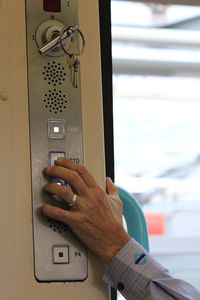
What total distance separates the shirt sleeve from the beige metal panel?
0.07 m

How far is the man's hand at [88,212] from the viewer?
830 millimetres

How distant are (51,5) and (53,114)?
8.0 inches

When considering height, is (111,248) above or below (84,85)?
below

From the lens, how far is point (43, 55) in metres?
0.88

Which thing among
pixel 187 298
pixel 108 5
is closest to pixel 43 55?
pixel 108 5

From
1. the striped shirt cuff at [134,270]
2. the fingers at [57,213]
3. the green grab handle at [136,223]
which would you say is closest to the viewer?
the fingers at [57,213]

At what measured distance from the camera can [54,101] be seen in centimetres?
88

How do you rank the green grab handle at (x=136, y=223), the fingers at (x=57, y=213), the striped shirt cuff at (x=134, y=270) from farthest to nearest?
the green grab handle at (x=136, y=223)
the striped shirt cuff at (x=134, y=270)
the fingers at (x=57, y=213)

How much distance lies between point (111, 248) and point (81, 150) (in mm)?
191

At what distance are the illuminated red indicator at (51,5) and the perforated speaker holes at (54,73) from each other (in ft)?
0.33

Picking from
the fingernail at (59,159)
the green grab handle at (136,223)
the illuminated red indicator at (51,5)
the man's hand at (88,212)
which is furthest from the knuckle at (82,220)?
the illuminated red indicator at (51,5)

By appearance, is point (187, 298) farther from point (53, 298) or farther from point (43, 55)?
point (43, 55)

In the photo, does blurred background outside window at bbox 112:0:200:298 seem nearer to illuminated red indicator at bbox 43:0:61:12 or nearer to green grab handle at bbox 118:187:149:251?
green grab handle at bbox 118:187:149:251

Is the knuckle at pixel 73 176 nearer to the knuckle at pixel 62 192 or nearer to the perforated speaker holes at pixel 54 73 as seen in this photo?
the knuckle at pixel 62 192
